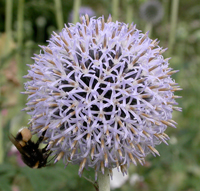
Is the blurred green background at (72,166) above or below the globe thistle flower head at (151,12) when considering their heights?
below

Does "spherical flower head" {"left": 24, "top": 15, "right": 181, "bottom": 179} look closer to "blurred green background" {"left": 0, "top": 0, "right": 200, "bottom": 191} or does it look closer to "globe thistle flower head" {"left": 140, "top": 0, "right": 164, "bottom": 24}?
"blurred green background" {"left": 0, "top": 0, "right": 200, "bottom": 191}

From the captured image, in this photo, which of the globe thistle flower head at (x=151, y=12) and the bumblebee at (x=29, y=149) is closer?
the bumblebee at (x=29, y=149)

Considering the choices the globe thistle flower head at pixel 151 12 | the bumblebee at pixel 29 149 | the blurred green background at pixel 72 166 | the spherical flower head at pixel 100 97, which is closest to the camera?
the spherical flower head at pixel 100 97

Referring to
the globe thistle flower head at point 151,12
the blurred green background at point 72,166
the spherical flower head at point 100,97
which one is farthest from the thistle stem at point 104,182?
the globe thistle flower head at point 151,12

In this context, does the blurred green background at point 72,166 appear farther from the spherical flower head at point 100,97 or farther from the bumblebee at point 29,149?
the spherical flower head at point 100,97

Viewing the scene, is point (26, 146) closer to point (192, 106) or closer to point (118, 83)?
point (118, 83)

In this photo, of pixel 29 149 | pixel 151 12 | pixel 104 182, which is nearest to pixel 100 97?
pixel 104 182

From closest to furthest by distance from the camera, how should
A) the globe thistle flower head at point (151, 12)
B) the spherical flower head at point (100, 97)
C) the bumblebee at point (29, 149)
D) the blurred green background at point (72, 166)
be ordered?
the spherical flower head at point (100, 97) < the bumblebee at point (29, 149) < the blurred green background at point (72, 166) < the globe thistle flower head at point (151, 12)
